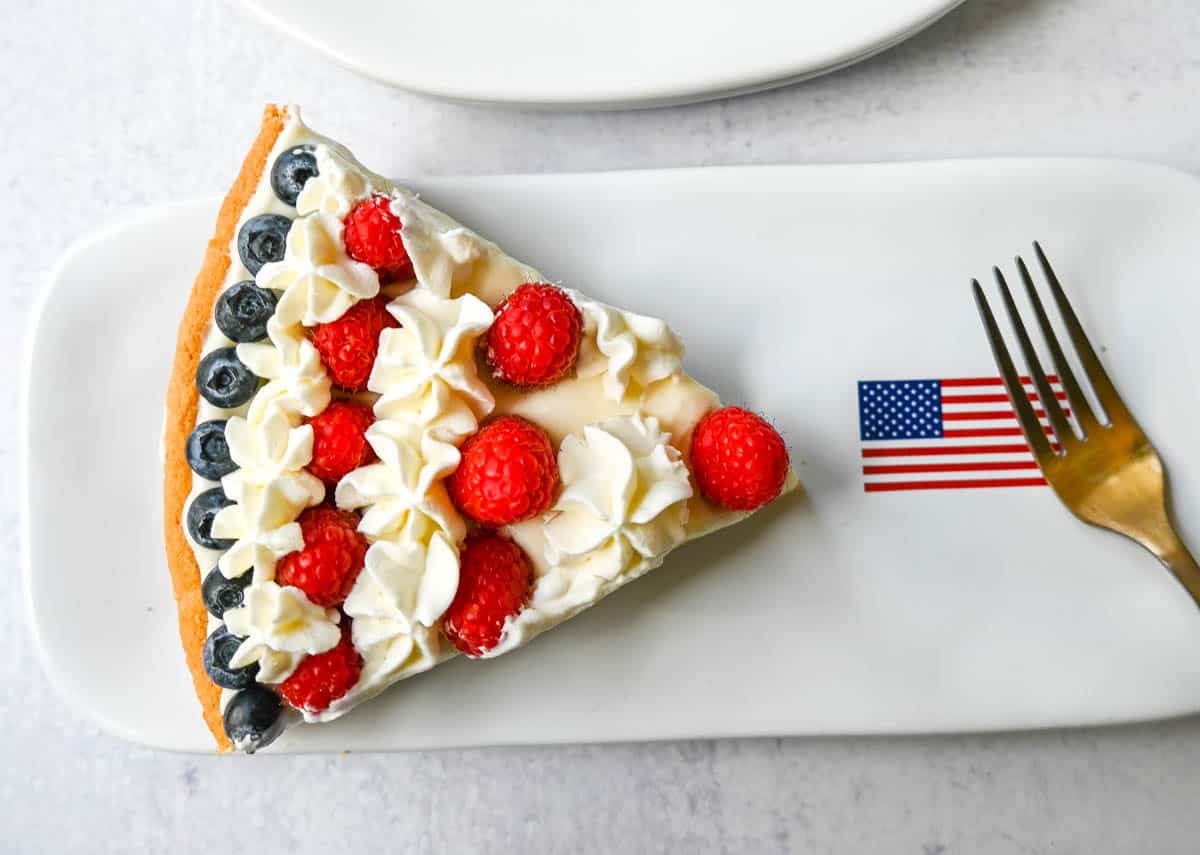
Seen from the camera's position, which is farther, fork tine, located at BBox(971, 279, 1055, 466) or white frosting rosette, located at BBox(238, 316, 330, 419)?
fork tine, located at BBox(971, 279, 1055, 466)

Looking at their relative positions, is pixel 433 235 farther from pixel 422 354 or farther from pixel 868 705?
pixel 868 705

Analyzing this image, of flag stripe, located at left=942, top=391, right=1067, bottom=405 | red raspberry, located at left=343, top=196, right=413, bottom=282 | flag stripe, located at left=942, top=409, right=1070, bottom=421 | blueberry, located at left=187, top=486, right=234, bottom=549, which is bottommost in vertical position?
blueberry, located at left=187, top=486, right=234, bottom=549

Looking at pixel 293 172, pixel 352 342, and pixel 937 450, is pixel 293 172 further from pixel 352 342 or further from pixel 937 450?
pixel 937 450

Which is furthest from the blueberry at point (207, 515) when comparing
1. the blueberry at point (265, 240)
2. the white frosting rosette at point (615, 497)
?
the white frosting rosette at point (615, 497)

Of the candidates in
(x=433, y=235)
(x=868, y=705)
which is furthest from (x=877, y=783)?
(x=433, y=235)

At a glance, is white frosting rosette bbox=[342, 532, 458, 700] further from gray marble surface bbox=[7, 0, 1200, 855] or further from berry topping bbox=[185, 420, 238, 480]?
gray marble surface bbox=[7, 0, 1200, 855]

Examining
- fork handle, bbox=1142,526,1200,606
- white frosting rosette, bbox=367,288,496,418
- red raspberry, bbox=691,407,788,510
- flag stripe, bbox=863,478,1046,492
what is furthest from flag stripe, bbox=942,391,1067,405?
white frosting rosette, bbox=367,288,496,418
